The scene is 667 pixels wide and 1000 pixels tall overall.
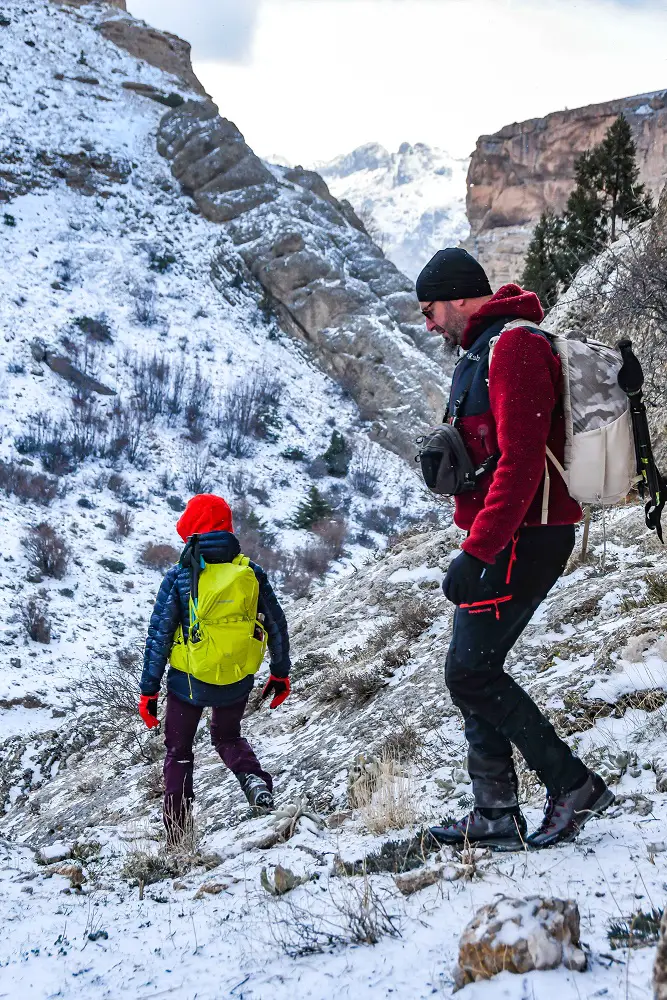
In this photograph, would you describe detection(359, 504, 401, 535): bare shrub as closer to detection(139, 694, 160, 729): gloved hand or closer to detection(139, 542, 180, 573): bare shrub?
detection(139, 542, 180, 573): bare shrub

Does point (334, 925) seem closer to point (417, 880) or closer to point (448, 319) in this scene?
point (417, 880)

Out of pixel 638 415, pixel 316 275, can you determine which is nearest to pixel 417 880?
pixel 638 415

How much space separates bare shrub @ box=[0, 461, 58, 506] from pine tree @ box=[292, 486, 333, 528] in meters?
6.35

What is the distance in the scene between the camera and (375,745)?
388cm

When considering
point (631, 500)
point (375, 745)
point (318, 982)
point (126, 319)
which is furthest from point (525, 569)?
point (126, 319)

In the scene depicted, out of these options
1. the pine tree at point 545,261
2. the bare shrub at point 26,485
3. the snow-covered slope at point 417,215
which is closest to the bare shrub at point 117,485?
the bare shrub at point 26,485

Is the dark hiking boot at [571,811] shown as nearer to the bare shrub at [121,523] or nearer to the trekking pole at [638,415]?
the trekking pole at [638,415]

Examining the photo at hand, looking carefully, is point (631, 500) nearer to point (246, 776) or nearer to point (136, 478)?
point (246, 776)

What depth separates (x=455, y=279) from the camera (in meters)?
2.38

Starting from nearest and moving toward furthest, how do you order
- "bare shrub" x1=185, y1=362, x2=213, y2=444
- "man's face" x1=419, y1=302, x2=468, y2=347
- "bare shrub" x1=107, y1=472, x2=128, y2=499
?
"man's face" x1=419, y1=302, x2=468, y2=347 < "bare shrub" x1=107, y1=472, x2=128, y2=499 < "bare shrub" x1=185, y1=362, x2=213, y2=444

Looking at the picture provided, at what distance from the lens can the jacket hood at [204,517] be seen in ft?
11.7

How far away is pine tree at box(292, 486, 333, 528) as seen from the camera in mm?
20203

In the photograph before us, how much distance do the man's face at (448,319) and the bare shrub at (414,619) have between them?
363cm

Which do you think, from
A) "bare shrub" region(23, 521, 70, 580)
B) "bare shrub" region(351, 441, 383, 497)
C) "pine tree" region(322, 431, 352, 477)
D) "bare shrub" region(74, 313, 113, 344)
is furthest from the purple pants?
"bare shrub" region(74, 313, 113, 344)
